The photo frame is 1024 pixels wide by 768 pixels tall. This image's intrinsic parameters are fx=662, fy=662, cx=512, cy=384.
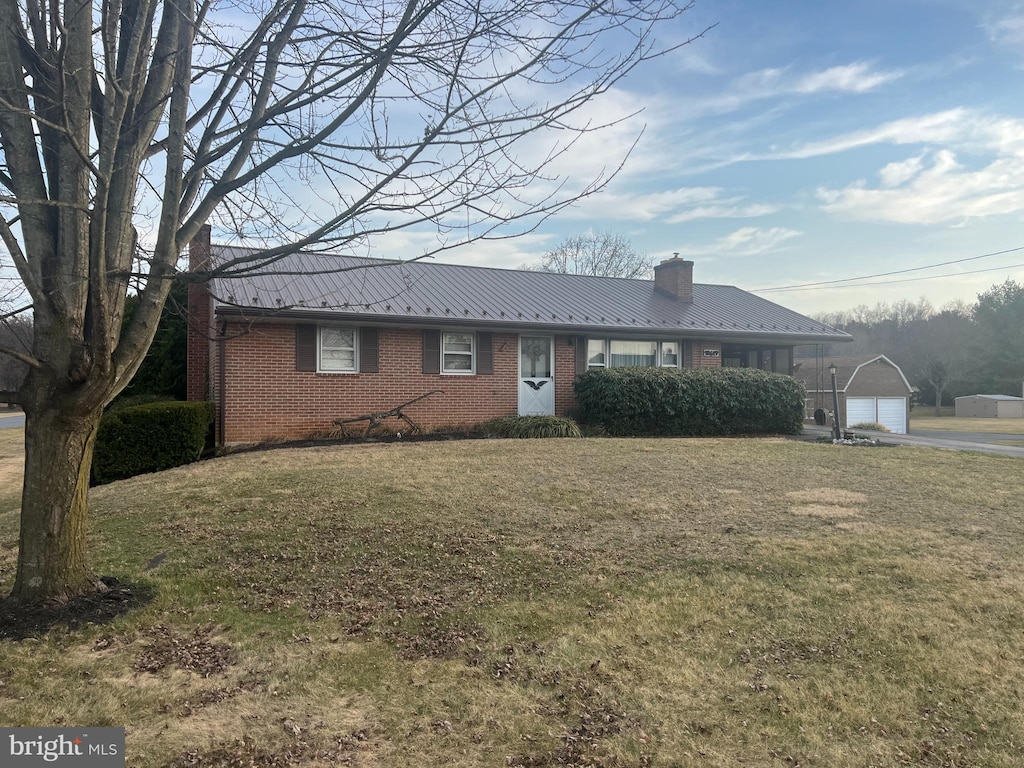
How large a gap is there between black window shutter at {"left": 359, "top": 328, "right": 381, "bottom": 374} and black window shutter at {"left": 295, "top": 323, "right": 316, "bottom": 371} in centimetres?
99

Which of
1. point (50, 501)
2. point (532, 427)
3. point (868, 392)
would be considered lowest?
point (532, 427)

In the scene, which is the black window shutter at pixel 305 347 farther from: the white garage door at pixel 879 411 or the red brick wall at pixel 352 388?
the white garage door at pixel 879 411

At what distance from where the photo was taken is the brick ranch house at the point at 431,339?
12852mm

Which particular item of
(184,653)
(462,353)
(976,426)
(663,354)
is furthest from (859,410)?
(184,653)

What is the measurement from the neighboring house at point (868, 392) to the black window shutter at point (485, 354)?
654 inches

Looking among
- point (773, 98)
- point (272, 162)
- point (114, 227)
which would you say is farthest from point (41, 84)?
point (773, 98)

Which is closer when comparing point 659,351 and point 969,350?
point 659,351

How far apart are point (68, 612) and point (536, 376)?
12.3 metres

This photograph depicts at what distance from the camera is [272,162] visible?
14.4 feet

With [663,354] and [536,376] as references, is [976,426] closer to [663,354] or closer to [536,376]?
[663,354]

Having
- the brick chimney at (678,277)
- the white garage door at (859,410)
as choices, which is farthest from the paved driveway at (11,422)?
the white garage door at (859,410)

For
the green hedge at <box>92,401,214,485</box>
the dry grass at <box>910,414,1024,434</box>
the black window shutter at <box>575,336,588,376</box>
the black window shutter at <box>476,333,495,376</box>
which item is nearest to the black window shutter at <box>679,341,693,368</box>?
the black window shutter at <box>575,336,588,376</box>

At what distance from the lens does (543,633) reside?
4066 millimetres

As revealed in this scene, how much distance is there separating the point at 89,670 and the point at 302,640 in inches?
42.5
